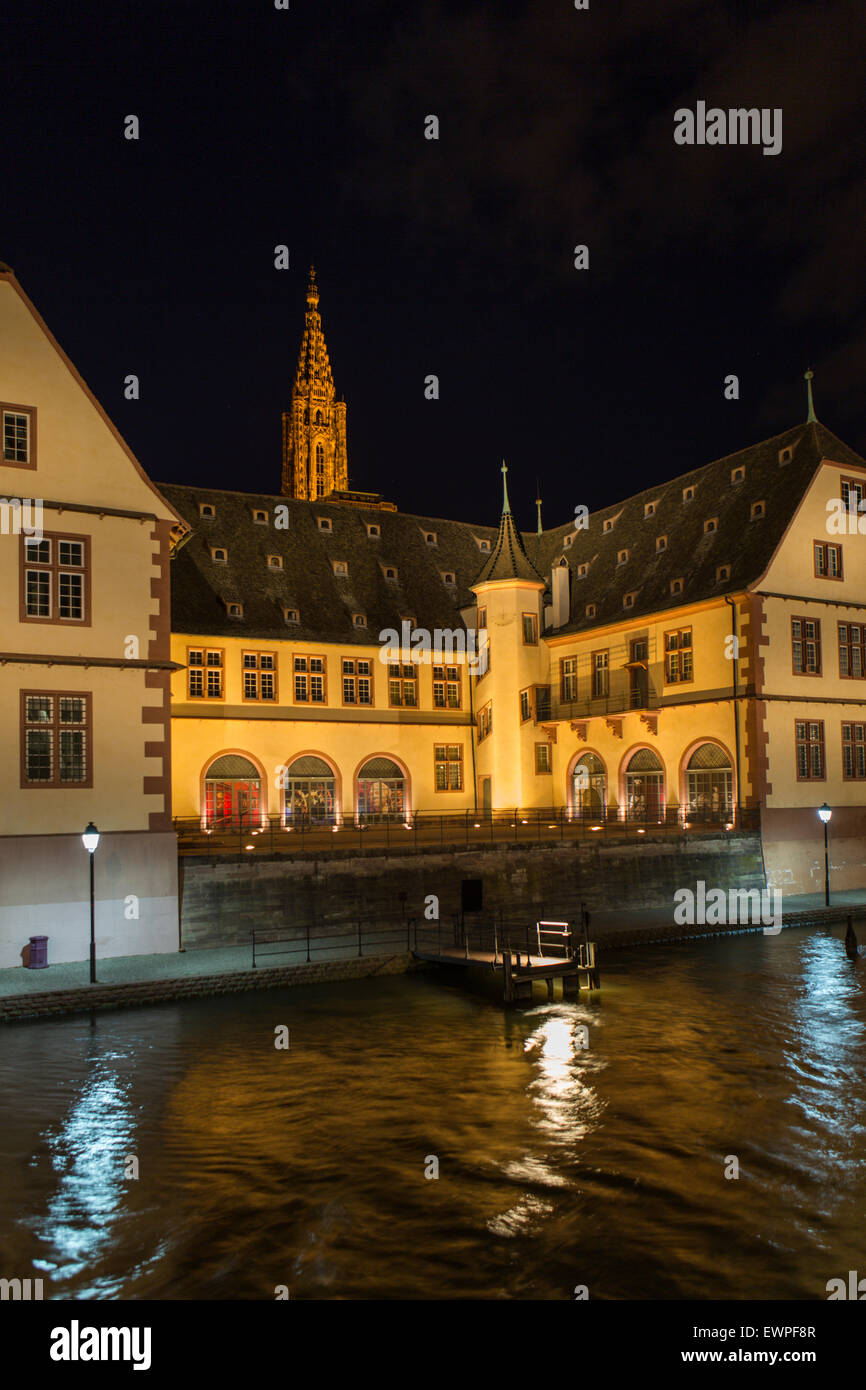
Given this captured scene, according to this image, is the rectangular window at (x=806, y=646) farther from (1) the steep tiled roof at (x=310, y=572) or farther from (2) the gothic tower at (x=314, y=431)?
(2) the gothic tower at (x=314, y=431)

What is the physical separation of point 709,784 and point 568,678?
30.6 feet

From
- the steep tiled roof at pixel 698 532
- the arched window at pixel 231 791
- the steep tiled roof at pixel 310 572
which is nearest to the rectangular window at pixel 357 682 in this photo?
the steep tiled roof at pixel 310 572

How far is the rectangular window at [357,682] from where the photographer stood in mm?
41000

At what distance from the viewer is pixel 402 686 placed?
42562 mm

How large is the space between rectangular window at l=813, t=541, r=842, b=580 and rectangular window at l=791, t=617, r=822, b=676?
1804 mm

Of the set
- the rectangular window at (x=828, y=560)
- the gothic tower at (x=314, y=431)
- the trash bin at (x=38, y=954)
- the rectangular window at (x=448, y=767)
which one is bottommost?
the trash bin at (x=38, y=954)

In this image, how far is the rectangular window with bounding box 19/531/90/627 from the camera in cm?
2403

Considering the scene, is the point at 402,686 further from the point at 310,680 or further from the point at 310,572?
the point at 310,572

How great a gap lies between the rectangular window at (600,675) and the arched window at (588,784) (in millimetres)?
2608

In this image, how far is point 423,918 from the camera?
30.4 meters

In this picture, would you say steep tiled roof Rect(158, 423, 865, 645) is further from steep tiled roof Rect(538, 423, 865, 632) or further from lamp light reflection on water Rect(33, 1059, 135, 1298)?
→ lamp light reflection on water Rect(33, 1059, 135, 1298)

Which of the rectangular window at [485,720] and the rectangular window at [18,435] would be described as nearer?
the rectangular window at [18,435]

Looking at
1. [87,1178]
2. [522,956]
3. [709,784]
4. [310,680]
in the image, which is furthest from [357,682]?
[87,1178]

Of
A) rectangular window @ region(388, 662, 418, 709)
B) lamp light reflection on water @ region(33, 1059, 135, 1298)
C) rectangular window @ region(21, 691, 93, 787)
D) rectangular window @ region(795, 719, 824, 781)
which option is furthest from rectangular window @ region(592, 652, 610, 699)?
lamp light reflection on water @ region(33, 1059, 135, 1298)
